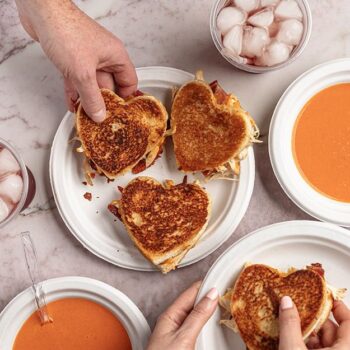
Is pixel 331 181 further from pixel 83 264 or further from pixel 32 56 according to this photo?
pixel 32 56

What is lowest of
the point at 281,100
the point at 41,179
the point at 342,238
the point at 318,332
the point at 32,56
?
the point at 318,332

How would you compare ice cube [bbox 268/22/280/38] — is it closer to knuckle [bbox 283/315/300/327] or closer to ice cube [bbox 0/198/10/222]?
knuckle [bbox 283/315/300/327]

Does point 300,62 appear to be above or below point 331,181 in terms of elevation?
above

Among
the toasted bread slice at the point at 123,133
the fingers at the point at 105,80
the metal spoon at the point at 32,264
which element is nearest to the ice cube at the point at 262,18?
the toasted bread slice at the point at 123,133

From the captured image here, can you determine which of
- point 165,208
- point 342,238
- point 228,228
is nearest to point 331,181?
point 342,238

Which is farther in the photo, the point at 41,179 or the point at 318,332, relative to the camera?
the point at 41,179

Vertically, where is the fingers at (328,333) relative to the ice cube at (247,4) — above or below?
below

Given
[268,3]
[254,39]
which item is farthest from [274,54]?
[268,3]

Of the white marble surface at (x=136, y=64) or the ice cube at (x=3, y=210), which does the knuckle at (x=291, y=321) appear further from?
the ice cube at (x=3, y=210)
